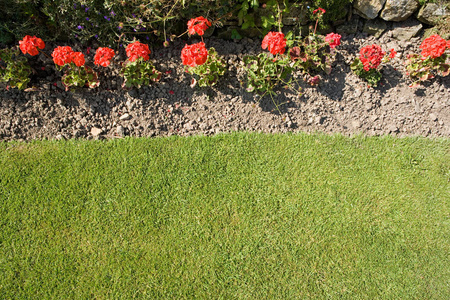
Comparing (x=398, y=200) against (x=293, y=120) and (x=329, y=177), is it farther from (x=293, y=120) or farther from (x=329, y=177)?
(x=293, y=120)

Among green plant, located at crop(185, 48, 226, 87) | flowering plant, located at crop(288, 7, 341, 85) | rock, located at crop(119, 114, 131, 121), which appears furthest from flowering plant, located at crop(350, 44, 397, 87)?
rock, located at crop(119, 114, 131, 121)

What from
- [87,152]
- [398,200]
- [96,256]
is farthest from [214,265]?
[398,200]

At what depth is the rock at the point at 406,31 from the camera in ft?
11.3

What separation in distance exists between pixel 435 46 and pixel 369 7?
0.88m

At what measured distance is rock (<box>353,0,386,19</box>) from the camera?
3.22 meters

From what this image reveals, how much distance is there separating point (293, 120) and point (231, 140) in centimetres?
82

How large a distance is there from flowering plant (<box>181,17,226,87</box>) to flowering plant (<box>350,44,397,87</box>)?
5.45 feet

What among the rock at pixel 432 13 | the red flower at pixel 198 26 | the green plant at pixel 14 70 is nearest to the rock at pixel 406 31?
the rock at pixel 432 13

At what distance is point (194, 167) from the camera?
3.08 meters

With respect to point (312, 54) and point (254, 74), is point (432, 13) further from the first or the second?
point (254, 74)

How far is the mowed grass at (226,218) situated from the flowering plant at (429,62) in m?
0.88

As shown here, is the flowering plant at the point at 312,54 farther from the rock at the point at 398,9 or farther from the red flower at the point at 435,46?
the red flower at the point at 435,46

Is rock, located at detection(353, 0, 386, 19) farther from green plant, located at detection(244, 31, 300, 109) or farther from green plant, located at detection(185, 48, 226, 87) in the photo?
green plant, located at detection(185, 48, 226, 87)

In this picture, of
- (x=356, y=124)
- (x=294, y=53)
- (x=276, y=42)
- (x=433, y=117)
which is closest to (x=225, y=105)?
(x=276, y=42)
